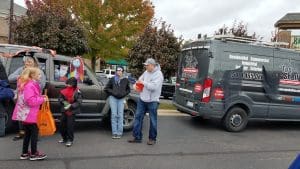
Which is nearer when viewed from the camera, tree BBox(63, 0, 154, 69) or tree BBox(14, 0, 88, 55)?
tree BBox(14, 0, 88, 55)

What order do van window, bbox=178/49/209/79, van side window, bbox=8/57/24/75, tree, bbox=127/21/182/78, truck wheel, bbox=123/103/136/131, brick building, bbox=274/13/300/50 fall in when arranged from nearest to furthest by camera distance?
van side window, bbox=8/57/24/75
truck wheel, bbox=123/103/136/131
van window, bbox=178/49/209/79
tree, bbox=127/21/182/78
brick building, bbox=274/13/300/50

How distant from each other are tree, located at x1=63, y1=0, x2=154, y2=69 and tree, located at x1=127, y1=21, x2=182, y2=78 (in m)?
6.35

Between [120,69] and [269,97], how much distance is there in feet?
13.2

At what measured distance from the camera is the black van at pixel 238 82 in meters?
8.90

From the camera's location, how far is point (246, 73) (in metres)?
9.14

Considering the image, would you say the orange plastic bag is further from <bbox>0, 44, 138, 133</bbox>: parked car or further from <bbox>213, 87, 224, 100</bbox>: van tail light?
<bbox>213, 87, 224, 100</bbox>: van tail light

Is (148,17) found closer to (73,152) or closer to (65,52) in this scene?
(65,52)

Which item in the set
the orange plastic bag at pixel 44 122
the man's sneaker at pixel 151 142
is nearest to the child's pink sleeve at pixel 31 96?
the orange plastic bag at pixel 44 122

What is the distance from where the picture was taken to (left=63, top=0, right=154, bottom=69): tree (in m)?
23.7

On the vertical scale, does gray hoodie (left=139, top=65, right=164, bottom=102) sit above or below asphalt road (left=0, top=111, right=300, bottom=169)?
above

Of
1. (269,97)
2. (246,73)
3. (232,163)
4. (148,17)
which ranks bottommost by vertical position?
(232,163)

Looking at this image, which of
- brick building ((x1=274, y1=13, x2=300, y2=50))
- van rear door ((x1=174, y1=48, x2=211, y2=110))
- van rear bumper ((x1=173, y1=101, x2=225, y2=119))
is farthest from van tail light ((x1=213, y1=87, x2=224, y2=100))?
brick building ((x1=274, y1=13, x2=300, y2=50))

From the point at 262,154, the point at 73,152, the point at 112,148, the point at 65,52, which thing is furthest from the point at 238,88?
the point at 65,52

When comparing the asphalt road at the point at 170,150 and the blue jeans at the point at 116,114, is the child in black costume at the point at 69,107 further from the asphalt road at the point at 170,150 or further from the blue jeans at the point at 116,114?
the blue jeans at the point at 116,114
